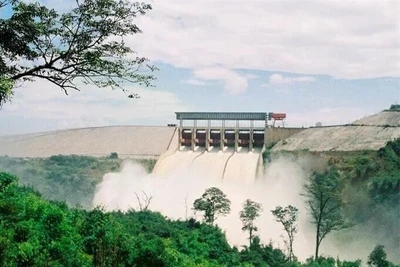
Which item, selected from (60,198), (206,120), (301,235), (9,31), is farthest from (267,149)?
(9,31)

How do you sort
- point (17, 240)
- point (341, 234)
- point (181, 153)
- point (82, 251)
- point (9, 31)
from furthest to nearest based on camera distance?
point (181, 153) → point (341, 234) → point (82, 251) → point (17, 240) → point (9, 31)

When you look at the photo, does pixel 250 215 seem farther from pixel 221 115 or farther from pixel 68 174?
pixel 68 174

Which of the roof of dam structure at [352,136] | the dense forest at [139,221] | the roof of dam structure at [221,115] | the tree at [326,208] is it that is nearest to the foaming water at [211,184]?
the dense forest at [139,221]

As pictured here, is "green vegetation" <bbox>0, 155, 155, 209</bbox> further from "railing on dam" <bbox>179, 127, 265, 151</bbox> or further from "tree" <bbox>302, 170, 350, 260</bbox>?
"tree" <bbox>302, 170, 350, 260</bbox>

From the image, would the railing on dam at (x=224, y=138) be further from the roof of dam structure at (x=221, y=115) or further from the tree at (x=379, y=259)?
the tree at (x=379, y=259)

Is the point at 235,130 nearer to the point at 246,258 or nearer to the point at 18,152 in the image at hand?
the point at 246,258

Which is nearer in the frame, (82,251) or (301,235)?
(82,251)

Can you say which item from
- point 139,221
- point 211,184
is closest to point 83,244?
point 139,221
